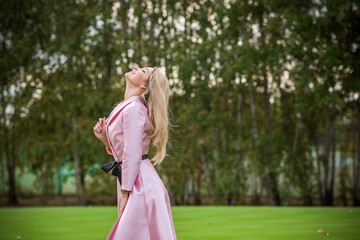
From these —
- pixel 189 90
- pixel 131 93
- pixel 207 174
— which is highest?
pixel 189 90

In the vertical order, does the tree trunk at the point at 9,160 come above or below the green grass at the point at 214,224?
above

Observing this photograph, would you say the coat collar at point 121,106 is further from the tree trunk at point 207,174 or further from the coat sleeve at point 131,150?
the tree trunk at point 207,174

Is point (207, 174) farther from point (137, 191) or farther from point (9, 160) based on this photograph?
point (137, 191)

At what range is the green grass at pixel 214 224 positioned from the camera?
761 cm

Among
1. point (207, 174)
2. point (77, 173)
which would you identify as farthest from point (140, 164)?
point (77, 173)

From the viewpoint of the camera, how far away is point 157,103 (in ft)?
11.5

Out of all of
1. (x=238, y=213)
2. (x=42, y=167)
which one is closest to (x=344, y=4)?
(x=238, y=213)

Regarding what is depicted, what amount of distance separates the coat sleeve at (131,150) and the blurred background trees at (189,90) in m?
11.6

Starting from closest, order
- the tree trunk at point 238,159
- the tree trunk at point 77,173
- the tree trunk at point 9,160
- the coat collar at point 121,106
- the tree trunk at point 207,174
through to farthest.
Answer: the coat collar at point 121,106 < the tree trunk at point 238,159 < the tree trunk at point 207,174 < the tree trunk at point 77,173 < the tree trunk at point 9,160

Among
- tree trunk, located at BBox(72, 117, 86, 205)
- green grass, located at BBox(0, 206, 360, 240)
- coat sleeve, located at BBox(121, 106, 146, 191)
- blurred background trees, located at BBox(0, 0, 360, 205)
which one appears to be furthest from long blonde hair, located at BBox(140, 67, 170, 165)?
tree trunk, located at BBox(72, 117, 86, 205)

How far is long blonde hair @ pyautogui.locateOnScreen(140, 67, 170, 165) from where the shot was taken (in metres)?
3.48

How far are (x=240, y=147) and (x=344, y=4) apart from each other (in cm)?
599

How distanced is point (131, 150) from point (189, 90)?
13541mm

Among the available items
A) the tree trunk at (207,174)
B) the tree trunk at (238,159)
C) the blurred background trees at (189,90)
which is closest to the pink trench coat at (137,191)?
the blurred background trees at (189,90)
